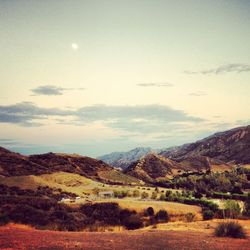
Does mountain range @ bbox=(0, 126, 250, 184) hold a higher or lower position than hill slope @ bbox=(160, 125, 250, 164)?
lower

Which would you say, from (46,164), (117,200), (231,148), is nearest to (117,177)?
(46,164)

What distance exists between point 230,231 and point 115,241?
6437mm

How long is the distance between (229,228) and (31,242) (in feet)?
33.5

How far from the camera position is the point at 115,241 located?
1686cm

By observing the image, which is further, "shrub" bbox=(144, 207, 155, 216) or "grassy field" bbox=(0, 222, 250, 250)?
"shrub" bbox=(144, 207, 155, 216)

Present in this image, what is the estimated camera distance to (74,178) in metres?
83.5

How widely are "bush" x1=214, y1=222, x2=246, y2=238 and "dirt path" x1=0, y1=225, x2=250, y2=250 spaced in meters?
0.62

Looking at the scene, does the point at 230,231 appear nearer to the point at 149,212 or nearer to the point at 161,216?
the point at 161,216

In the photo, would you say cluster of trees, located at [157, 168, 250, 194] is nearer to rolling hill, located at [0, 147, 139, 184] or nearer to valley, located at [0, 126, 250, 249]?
valley, located at [0, 126, 250, 249]

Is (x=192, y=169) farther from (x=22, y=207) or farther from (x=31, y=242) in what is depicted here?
(x=31, y=242)

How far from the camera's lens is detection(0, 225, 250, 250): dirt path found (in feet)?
50.7

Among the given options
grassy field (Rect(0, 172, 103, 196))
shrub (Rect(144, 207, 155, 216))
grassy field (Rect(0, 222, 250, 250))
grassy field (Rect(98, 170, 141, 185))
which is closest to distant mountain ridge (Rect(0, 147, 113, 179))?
grassy field (Rect(98, 170, 141, 185))

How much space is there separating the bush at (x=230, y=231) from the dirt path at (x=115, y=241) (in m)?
0.62

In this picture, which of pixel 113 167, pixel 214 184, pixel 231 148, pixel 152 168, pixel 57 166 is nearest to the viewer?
pixel 214 184
